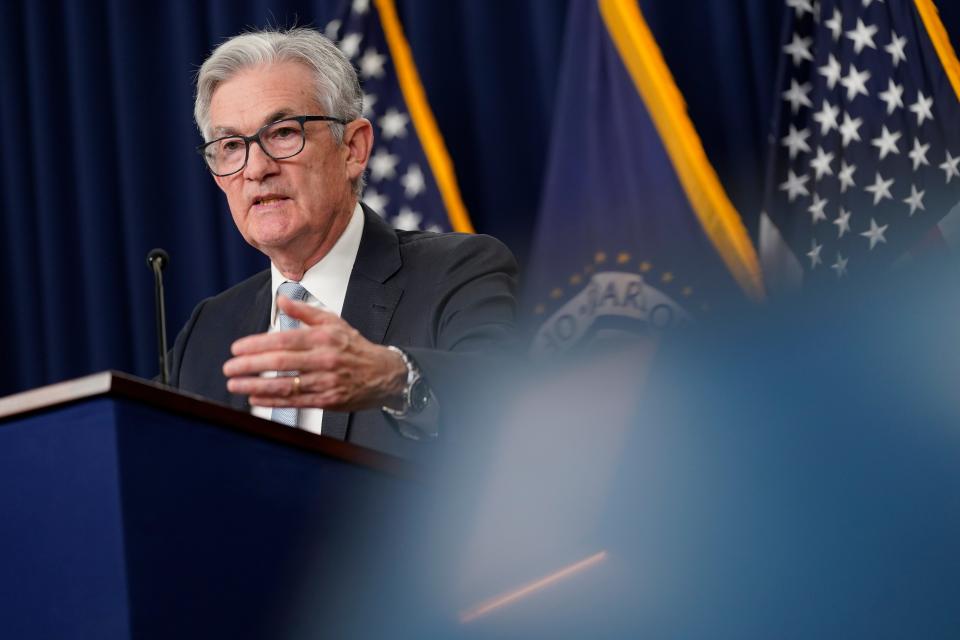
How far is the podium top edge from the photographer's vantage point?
3.70ft

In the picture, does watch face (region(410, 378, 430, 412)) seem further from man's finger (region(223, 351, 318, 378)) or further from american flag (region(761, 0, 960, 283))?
american flag (region(761, 0, 960, 283))

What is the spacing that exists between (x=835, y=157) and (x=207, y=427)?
230 cm

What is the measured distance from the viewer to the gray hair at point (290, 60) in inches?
93.6

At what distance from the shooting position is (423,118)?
358 centimetres

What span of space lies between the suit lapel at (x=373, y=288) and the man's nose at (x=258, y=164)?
216 mm

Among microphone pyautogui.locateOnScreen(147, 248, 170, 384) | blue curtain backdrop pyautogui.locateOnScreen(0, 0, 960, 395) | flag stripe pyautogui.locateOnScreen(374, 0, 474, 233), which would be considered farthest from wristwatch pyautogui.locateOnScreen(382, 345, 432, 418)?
blue curtain backdrop pyautogui.locateOnScreen(0, 0, 960, 395)

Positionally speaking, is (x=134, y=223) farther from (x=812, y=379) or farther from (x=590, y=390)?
(x=812, y=379)

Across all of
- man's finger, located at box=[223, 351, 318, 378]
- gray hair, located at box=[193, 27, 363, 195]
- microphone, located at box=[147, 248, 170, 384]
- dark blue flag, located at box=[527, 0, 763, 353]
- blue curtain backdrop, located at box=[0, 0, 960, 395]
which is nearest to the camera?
man's finger, located at box=[223, 351, 318, 378]

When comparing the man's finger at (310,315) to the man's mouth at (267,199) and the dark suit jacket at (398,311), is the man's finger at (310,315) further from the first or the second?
Result: the man's mouth at (267,199)

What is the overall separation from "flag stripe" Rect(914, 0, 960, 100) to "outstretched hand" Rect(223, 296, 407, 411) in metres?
2.11

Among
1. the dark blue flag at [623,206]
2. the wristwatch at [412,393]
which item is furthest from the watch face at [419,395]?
the dark blue flag at [623,206]

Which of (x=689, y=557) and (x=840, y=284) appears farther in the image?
(x=840, y=284)

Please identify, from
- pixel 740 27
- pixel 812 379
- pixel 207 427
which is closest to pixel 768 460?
pixel 812 379

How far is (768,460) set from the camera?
1.67m
